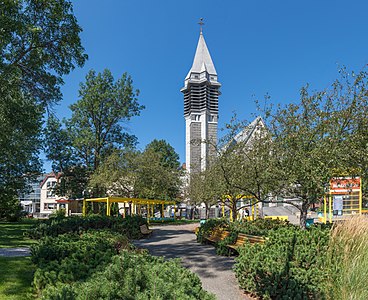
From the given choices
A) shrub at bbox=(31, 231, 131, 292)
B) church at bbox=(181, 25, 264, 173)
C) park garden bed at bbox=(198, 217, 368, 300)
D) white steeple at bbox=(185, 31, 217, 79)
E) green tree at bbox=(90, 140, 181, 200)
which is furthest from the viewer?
white steeple at bbox=(185, 31, 217, 79)

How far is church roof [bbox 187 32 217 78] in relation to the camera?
2283 inches

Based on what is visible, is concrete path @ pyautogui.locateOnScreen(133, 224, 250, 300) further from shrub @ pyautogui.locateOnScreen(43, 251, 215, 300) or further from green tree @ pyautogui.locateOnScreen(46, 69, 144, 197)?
green tree @ pyautogui.locateOnScreen(46, 69, 144, 197)

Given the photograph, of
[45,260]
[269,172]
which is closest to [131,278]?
[45,260]

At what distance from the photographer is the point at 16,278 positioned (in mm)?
7078

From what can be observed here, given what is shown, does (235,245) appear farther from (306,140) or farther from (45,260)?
(45,260)

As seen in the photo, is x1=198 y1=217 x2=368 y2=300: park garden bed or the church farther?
the church

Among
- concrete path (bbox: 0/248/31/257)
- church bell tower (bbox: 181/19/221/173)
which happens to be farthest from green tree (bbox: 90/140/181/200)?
church bell tower (bbox: 181/19/221/173)

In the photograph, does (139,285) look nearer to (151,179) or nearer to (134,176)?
(134,176)

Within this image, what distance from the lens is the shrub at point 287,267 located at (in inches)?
244

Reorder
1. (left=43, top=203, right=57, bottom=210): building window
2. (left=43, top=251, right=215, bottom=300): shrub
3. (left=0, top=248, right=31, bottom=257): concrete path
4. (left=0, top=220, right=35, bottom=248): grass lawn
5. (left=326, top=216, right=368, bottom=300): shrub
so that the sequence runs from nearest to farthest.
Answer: (left=43, top=251, right=215, bottom=300): shrub, (left=326, top=216, right=368, bottom=300): shrub, (left=0, top=248, right=31, bottom=257): concrete path, (left=0, top=220, right=35, bottom=248): grass lawn, (left=43, top=203, right=57, bottom=210): building window

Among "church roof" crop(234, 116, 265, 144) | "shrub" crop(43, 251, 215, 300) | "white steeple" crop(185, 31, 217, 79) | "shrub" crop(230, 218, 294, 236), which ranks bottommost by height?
"shrub" crop(230, 218, 294, 236)

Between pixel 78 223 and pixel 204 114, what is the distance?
40.4 metres

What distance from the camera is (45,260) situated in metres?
6.66

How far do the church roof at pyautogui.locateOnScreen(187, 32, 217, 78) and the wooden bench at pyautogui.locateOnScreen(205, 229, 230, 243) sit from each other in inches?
1866
